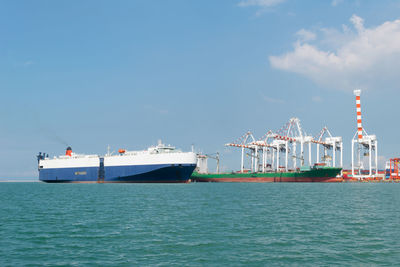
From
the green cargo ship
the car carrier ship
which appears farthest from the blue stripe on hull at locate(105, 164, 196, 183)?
the green cargo ship

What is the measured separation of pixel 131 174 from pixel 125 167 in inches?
123

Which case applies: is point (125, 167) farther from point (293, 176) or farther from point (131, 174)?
point (293, 176)

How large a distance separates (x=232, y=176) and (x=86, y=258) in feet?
375

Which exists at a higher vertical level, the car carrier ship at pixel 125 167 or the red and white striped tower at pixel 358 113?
the red and white striped tower at pixel 358 113

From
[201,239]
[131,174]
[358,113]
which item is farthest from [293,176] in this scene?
[201,239]

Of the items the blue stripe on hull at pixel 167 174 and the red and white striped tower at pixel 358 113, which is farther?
the red and white striped tower at pixel 358 113

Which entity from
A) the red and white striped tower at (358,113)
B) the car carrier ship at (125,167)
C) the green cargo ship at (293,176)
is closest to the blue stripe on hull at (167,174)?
the car carrier ship at (125,167)

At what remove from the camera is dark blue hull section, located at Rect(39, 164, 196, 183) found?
89188 millimetres

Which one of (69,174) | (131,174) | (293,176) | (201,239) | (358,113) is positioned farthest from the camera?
(358,113)

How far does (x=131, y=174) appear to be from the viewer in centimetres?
9406

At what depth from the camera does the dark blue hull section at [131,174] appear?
8919 centimetres

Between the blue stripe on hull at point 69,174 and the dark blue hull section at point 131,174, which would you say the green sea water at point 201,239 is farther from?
the blue stripe on hull at point 69,174

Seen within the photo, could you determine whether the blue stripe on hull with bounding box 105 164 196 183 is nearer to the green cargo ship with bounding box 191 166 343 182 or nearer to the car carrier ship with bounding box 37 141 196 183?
the car carrier ship with bounding box 37 141 196 183

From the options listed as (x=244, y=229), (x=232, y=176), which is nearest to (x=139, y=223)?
(x=244, y=229)
